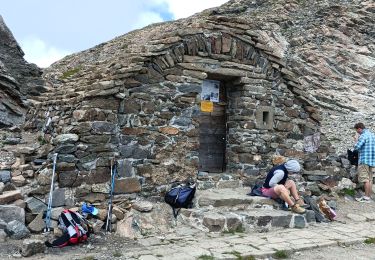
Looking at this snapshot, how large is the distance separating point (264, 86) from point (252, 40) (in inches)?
46.8

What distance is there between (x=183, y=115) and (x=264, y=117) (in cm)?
246

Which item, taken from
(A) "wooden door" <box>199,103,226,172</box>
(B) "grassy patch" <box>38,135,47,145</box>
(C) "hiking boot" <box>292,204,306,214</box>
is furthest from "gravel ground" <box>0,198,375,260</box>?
(A) "wooden door" <box>199,103,226,172</box>

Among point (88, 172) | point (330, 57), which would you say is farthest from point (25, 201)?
point (330, 57)

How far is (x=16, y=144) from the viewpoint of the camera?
9695 mm

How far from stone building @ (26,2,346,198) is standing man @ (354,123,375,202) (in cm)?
88

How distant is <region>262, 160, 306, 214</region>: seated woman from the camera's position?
26.8 feet

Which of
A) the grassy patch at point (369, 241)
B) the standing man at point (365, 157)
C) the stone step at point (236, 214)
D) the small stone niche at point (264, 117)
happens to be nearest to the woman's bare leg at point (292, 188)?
the stone step at point (236, 214)

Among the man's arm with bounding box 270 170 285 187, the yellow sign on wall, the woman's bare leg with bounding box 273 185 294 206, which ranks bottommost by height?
the woman's bare leg with bounding box 273 185 294 206

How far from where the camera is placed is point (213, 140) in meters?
9.98

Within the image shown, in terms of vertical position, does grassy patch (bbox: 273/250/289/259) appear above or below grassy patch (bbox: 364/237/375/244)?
below

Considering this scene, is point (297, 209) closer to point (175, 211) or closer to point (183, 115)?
point (175, 211)

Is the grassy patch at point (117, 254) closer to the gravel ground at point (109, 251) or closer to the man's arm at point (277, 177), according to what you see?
the gravel ground at point (109, 251)

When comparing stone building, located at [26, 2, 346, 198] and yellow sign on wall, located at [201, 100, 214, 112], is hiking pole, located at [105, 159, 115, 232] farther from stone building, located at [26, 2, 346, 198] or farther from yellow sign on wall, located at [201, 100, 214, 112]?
yellow sign on wall, located at [201, 100, 214, 112]

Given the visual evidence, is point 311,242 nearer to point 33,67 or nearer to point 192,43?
point 192,43
